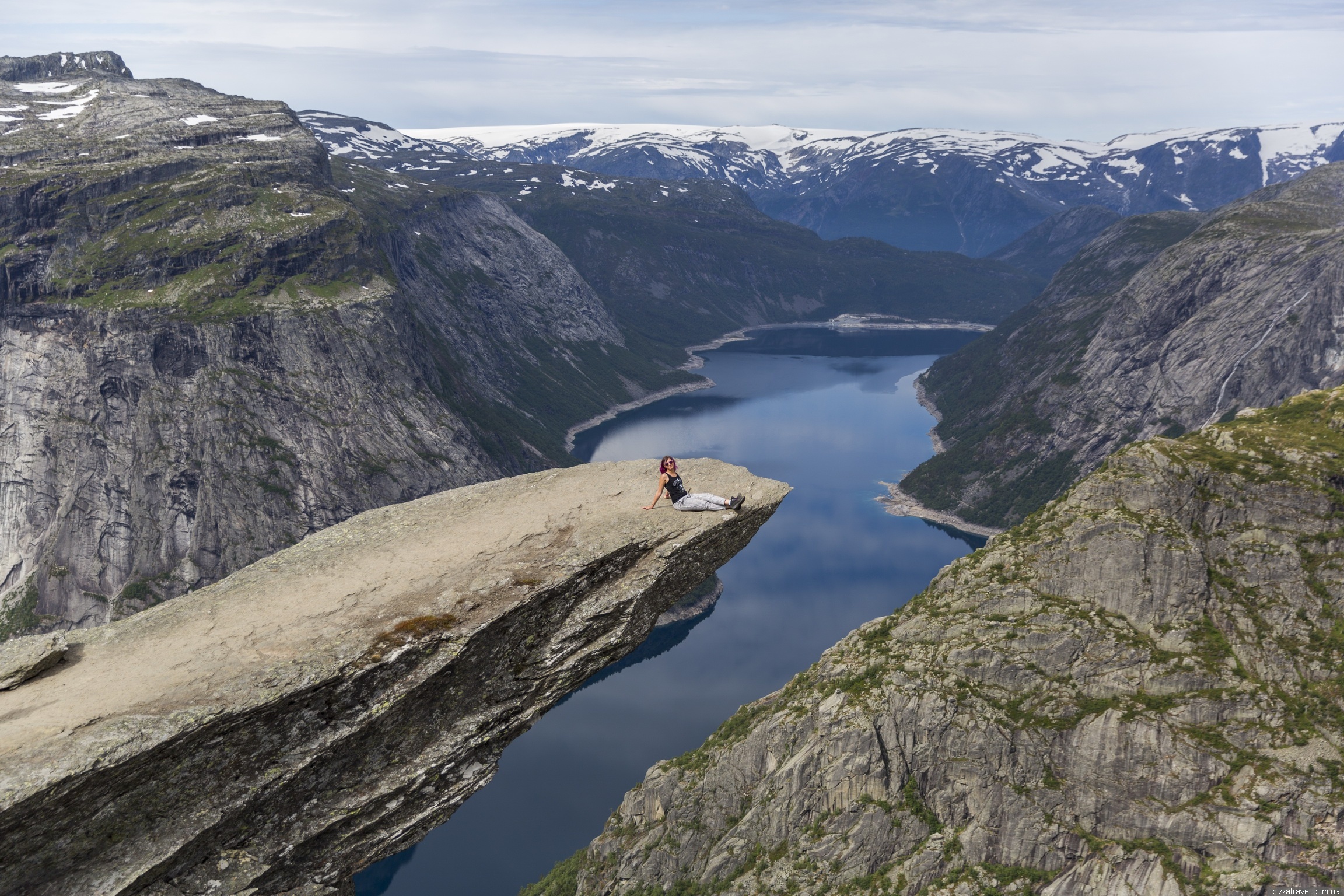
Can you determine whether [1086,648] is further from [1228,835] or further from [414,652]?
[414,652]

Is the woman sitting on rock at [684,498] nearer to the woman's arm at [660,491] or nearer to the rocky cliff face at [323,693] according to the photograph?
the woman's arm at [660,491]

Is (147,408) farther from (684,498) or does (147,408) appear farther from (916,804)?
(684,498)

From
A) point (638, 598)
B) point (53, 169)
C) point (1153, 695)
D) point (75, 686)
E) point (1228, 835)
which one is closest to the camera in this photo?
point (75, 686)

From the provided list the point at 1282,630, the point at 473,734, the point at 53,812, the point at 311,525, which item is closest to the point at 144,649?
the point at 53,812

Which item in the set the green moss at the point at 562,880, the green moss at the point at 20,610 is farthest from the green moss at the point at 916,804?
the green moss at the point at 20,610

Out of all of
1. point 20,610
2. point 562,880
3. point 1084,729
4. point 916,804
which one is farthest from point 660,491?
point 20,610

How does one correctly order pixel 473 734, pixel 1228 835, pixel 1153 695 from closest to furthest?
pixel 473 734 → pixel 1228 835 → pixel 1153 695
